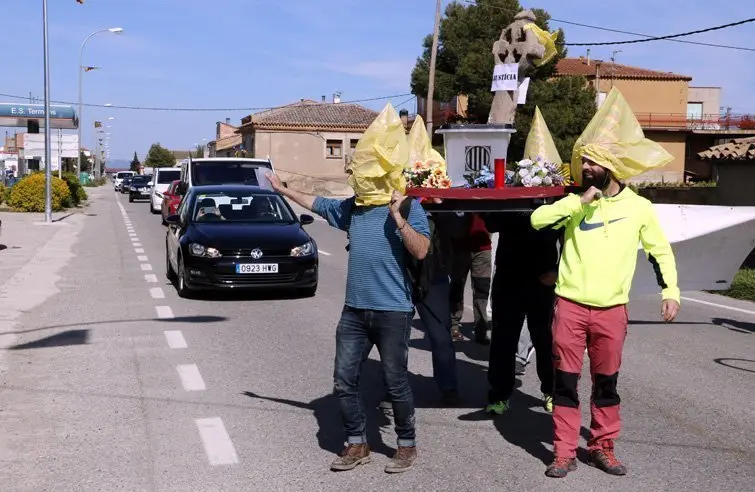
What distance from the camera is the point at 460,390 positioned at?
264 inches

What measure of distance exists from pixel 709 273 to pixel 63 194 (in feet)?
106

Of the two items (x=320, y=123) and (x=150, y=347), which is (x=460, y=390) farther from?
(x=320, y=123)

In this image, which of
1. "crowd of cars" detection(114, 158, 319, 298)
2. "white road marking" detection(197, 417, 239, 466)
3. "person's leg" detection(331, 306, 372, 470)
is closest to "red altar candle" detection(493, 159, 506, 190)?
"person's leg" detection(331, 306, 372, 470)

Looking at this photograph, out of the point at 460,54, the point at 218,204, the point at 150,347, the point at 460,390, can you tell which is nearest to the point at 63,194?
the point at 460,54

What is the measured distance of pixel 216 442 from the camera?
5297 millimetres

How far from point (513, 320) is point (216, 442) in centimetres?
200

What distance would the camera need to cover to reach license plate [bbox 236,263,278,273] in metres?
11.3

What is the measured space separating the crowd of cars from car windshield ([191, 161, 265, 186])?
6416 mm

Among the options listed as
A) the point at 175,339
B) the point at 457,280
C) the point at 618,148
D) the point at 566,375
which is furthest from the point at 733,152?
the point at 566,375

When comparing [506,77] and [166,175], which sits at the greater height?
[506,77]

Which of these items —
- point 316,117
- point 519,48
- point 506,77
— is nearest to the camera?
point 506,77

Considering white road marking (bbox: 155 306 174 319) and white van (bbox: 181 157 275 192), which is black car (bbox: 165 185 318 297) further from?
white van (bbox: 181 157 275 192)

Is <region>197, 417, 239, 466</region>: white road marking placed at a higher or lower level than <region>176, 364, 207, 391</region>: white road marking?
higher

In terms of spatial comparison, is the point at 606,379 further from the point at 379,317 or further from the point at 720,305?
the point at 720,305
